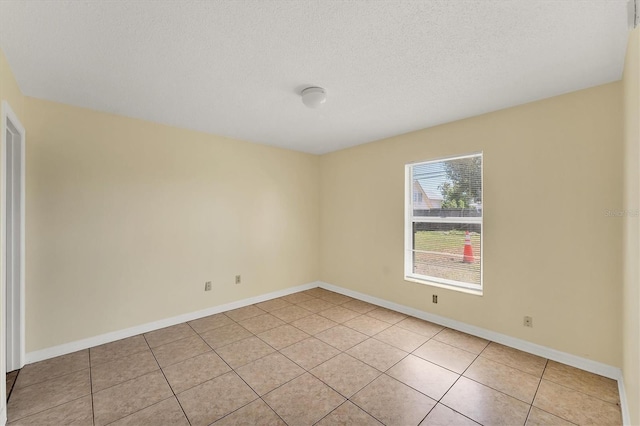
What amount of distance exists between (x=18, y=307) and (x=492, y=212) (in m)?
4.72

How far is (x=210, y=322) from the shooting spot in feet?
11.3

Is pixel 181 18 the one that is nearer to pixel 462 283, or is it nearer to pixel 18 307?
pixel 18 307

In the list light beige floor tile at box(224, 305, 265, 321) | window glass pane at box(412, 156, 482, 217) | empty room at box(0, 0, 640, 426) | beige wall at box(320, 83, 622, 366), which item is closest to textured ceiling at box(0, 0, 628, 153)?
empty room at box(0, 0, 640, 426)

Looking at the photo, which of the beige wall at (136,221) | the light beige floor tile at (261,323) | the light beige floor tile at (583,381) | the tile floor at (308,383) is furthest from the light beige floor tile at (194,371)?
the light beige floor tile at (583,381)

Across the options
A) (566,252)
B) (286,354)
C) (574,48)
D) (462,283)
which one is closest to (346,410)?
(286,354)

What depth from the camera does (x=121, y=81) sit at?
2258 mm

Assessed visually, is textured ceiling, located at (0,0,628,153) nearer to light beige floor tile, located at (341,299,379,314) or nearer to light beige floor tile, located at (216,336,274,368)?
light beige floor tile, located at (216,336,274,368)

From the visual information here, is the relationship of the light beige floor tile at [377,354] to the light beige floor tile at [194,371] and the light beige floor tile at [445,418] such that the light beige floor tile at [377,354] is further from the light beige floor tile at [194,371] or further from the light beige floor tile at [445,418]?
the light beige floor tile at [194,371]

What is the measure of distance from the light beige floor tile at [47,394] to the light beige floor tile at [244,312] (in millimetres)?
1579

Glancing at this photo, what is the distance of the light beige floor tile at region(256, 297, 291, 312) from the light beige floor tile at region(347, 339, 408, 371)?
155 centimetres

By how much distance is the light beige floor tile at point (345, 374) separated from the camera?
2.15 metres

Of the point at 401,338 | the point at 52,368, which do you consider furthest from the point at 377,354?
the point at 52,368

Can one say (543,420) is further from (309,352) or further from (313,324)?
(313,324)

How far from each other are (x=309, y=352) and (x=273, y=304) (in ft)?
5.06
